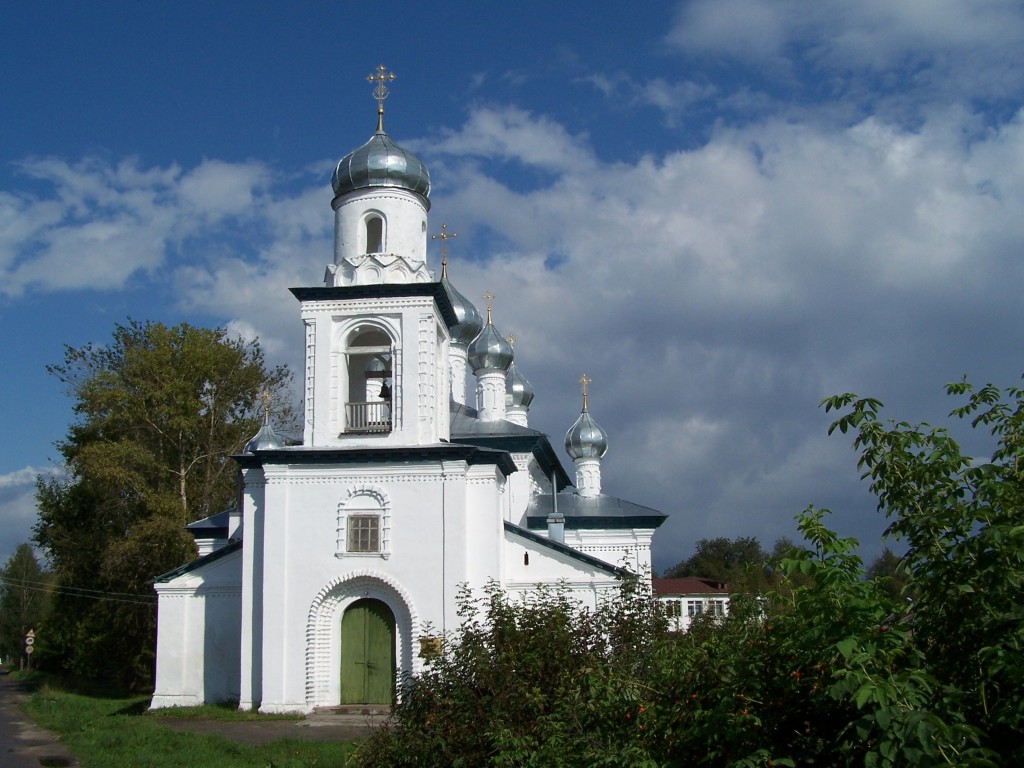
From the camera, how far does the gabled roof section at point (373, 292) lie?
654 inches

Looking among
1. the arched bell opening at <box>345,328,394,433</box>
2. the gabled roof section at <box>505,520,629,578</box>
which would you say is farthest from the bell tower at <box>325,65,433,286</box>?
the gabled roof section at <box>505,520,629,578</box>

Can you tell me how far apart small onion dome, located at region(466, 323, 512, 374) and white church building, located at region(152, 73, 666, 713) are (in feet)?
20.3

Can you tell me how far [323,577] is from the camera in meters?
15.8

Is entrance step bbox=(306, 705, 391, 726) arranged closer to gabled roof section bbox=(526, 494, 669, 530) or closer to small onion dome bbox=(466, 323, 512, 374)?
gabled roof section bbox=(526, 494, 669, 530)

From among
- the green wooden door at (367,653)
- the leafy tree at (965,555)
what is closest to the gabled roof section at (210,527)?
the green wooden door at (367,653)

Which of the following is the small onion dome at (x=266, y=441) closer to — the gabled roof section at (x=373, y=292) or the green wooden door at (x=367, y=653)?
the gabled roof section at (x=373, y=292)

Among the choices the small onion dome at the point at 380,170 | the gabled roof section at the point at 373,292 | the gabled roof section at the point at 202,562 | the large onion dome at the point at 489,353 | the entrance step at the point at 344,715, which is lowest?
the entrance step at the point at 344,715

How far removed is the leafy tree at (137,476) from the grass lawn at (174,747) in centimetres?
754

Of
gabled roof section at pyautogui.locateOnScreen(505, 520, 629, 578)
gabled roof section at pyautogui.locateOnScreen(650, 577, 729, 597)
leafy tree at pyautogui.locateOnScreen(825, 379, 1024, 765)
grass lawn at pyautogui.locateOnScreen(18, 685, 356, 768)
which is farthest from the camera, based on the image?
gabled roof section at pyautogui.locateOnScreen(650, 577, 729, 597)

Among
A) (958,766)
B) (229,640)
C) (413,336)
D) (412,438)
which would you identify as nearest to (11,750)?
(229,640)

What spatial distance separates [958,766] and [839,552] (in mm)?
1075

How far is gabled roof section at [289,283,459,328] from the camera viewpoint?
54.5 ft

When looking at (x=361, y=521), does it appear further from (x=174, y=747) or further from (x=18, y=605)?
(x=18, y=605)

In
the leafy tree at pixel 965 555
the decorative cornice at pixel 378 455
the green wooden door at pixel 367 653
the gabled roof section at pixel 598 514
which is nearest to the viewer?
the leafy tree at pixel 965 555
